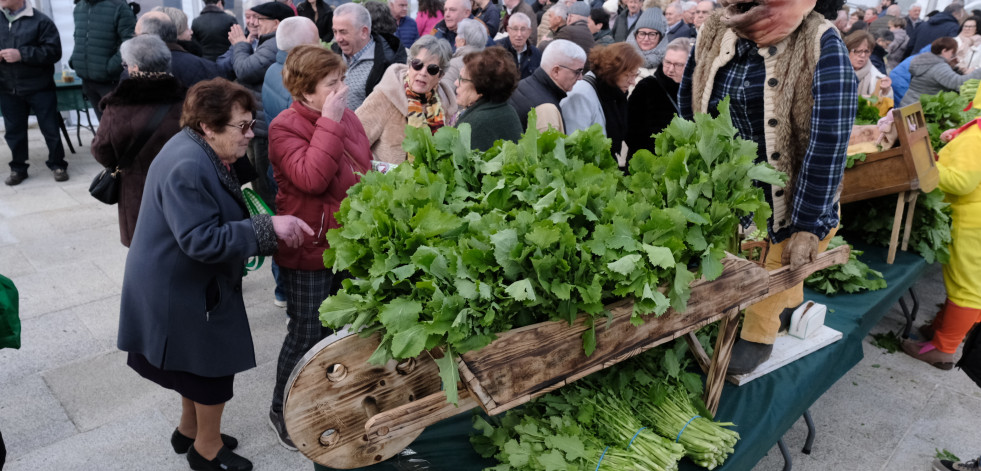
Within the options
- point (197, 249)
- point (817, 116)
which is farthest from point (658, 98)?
point (197, 249)

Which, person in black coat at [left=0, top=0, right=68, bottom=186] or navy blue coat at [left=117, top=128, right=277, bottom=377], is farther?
person in black coat at [left=0, top=0, right=68, bottom=186]

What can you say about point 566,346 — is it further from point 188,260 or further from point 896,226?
point 896,226

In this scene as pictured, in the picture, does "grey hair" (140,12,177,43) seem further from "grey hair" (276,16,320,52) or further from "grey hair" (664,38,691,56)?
"grey hair" (664,38,691,56)

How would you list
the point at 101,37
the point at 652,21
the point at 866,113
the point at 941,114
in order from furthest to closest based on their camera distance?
the point at 652,21 → the point at 101,37 → the point at 941,114 → the point at 866,113

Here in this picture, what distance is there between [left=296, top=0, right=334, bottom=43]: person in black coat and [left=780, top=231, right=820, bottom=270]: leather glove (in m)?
5.60

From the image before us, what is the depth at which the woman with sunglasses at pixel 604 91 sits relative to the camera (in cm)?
480

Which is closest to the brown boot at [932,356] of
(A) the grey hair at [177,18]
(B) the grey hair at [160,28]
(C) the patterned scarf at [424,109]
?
(C) the patterned scarf at [424,109]

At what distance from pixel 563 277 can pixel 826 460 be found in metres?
2.65

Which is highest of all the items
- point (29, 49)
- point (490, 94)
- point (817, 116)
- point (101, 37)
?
point (817, 116)

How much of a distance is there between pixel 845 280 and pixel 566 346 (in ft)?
9.23

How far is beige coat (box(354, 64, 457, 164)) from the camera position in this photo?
13.1 ft

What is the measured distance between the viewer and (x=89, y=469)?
3299 millimetres

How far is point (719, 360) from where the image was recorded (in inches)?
103

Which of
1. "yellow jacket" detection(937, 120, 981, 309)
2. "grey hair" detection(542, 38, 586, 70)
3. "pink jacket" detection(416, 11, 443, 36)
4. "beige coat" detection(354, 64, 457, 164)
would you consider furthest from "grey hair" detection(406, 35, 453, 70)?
"pink jacket" detection(416, 11, 443, 36)
